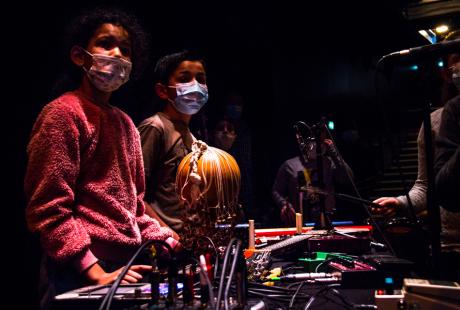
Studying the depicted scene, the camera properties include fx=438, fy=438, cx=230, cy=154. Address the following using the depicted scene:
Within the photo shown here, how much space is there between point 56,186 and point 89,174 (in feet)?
0.73

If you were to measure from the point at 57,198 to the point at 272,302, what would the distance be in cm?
85

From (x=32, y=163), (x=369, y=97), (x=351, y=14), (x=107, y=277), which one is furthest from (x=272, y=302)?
(x=369, y=97)

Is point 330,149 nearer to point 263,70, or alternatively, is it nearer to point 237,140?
point 237,140

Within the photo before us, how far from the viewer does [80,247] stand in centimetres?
156

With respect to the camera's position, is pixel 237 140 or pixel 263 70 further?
pixel 263 70

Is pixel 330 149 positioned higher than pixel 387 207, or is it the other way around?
pixel 330 149

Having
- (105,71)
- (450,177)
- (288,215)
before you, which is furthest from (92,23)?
(288,215)

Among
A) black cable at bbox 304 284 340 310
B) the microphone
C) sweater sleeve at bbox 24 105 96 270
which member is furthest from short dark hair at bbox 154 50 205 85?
black cable at bbox 304 284 340 310

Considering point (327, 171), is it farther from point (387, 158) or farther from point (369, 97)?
point (369, 97)

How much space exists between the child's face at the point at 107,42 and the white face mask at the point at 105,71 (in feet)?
0.11

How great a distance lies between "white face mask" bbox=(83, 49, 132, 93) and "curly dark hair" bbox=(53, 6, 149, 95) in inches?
4.5

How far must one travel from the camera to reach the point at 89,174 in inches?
71.3

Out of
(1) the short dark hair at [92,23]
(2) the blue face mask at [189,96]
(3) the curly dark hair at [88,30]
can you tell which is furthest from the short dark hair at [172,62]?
(1) the short dark hair at [92,23]

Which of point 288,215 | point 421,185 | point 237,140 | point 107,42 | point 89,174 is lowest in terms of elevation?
point 288,215
